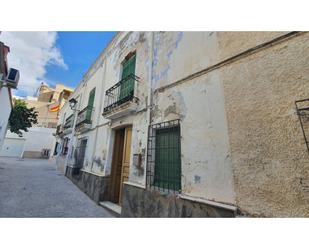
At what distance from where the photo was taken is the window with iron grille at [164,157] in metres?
2.92

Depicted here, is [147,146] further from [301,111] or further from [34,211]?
[34,211]

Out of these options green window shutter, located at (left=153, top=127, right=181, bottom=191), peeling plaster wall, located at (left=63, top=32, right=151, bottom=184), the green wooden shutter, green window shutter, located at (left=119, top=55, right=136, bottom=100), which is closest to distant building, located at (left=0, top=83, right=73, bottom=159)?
the green wooden shutter

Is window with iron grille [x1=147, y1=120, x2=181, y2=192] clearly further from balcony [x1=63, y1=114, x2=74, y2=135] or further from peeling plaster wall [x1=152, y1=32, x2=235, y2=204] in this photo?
balcony [x1=63, y1=114, x2=74, y2=135]

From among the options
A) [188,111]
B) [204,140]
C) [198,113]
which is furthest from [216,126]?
[188,111]

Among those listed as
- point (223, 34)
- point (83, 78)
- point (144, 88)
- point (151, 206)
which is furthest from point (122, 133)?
point (83, 78)

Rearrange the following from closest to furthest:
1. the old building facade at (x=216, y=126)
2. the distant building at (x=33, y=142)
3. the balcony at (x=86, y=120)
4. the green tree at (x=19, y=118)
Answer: the old building facade at (x=216, y=126), the balcony at (x=86, y=120), the green tree at (x=19, y=118), the distant building at (x=33, y=142)

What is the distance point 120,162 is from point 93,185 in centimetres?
134

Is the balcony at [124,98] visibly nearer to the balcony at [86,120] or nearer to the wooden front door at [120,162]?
the wooden front door at [120,162]

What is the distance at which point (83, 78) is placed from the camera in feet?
32.9

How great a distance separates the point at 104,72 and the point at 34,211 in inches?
219

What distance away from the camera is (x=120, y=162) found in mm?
5031

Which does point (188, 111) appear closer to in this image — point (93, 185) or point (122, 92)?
point (122, 92)

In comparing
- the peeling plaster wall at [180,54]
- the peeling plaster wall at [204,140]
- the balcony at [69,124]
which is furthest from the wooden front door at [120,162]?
the balcony at [69,124]

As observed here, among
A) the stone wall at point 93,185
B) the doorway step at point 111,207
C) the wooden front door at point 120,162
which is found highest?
the wooden front door at point 120,162
